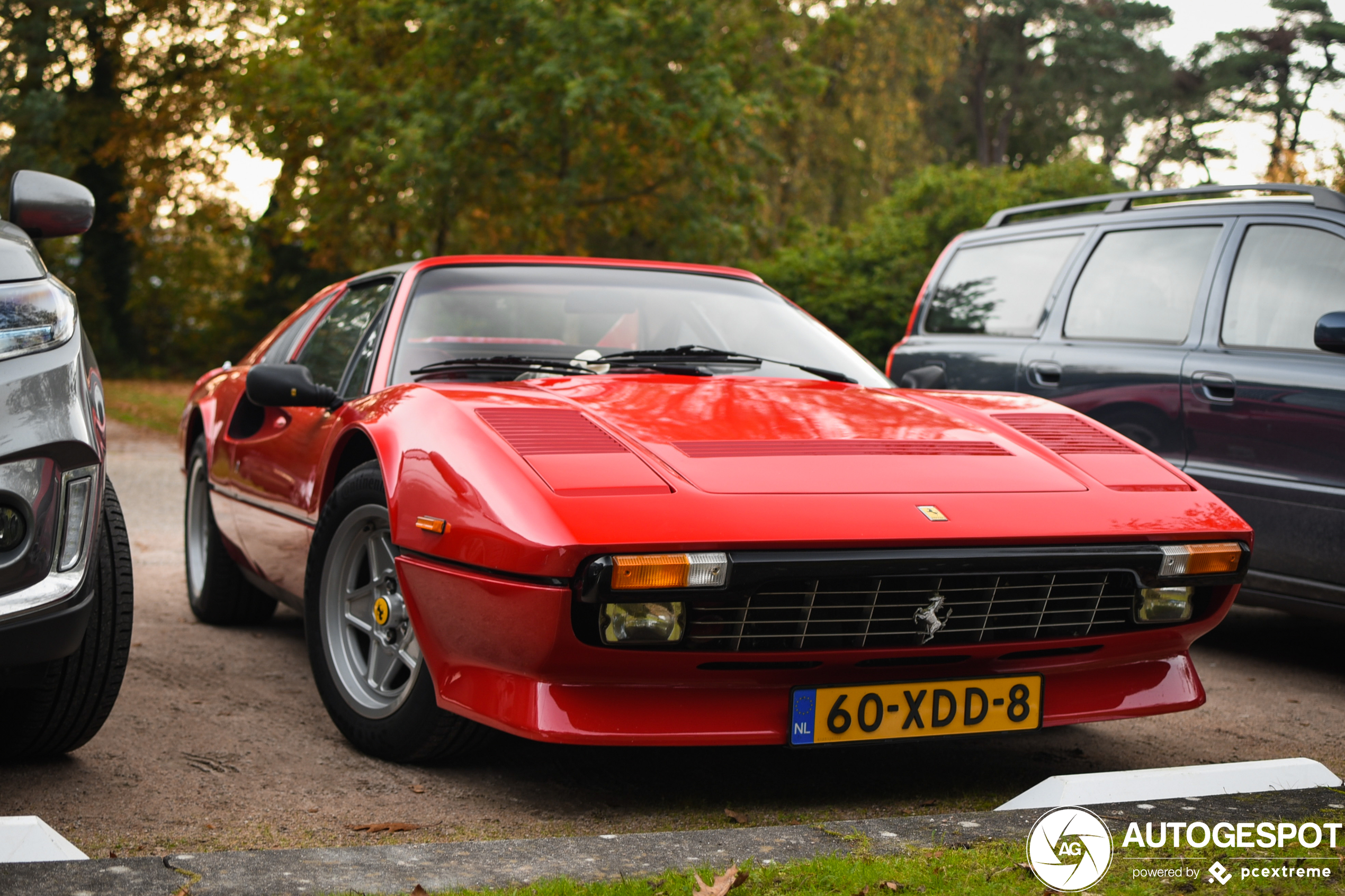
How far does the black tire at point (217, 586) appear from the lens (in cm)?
528

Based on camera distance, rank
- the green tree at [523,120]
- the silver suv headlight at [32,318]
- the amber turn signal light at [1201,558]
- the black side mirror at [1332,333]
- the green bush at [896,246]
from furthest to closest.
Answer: the green tree at [523,120] < the green bush at [896,246] < the black side mirror at [1332,333] < the amber turn signal light at [1201,558] < the silver suv headlight at [32,318]

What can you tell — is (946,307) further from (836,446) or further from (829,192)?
(829,192)

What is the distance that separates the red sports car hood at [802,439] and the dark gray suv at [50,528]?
2.93 ft

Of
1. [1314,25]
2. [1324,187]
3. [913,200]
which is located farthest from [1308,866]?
[1314,25]

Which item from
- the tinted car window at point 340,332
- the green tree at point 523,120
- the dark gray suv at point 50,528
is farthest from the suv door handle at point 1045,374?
the green tree at point 523,120

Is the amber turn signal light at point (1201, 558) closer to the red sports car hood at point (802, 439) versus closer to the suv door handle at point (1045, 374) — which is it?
the red sports car hood at point (802, 439)

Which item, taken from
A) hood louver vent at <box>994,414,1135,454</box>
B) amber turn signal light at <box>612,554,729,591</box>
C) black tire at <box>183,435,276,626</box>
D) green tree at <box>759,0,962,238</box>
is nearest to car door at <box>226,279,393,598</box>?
black tire at <box>183,435,276,626</box>

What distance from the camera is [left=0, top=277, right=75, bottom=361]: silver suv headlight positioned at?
264 centimetres

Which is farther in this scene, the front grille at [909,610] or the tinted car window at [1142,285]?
the tinted car window at [1142,285]

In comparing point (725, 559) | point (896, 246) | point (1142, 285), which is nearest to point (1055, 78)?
point (896, 246)

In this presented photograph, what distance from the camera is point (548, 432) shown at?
3074 mm

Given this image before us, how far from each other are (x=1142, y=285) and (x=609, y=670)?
3.59 metres

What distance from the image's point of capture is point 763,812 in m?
3.03

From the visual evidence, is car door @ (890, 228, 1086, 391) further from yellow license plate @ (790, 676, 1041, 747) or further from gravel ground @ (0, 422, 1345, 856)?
yellow license plate @ (790, 676, 1041, 747)
